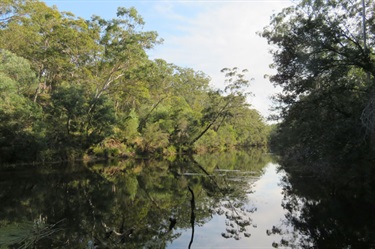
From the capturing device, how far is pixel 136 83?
29.9 m

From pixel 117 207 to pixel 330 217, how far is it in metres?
6.80

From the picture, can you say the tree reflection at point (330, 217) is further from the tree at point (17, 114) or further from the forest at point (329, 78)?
the tree at point (17, 114)

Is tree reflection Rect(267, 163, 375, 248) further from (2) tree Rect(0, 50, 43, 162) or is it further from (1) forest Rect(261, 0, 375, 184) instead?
(2) tree Rect(0, 50, 43, 162)

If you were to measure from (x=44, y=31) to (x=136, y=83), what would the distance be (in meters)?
8.99

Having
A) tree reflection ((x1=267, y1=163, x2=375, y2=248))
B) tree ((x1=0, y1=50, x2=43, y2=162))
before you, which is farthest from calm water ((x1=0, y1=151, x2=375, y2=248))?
tree ((x1=0, y1=50, x2=43, y2=162))

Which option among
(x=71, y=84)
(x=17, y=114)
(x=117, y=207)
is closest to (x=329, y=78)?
(x=117, y=207)

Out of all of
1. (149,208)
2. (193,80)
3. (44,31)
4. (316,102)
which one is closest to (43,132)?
(44,31)

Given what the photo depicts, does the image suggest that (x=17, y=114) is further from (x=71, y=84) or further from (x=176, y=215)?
(x=176, y=215)

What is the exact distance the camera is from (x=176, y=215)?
965 centimetres

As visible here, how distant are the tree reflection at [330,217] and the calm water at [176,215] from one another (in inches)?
0.9

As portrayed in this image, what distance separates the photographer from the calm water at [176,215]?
698cm

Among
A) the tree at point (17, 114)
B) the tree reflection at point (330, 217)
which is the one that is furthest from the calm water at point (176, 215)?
the tree at point (17, 114)

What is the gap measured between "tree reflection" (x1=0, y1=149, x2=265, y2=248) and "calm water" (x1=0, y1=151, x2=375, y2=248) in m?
0.03

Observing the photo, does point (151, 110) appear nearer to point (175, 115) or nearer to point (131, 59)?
point (175, 115)
